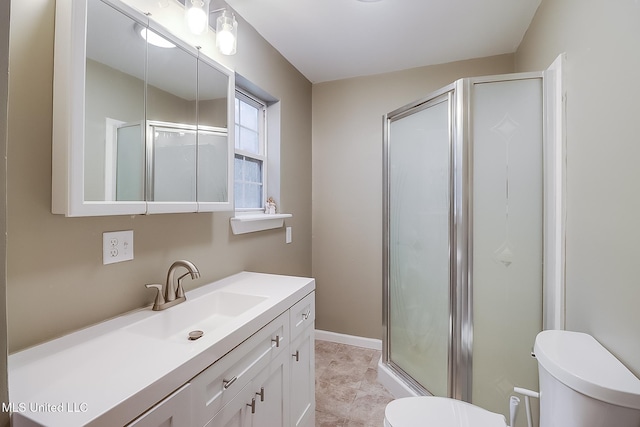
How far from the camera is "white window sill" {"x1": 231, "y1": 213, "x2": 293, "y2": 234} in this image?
174 centimetres

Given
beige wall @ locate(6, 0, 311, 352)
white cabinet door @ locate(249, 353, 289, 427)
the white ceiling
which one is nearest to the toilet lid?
white cabinet door @ locate(249, 353, 289, 427)

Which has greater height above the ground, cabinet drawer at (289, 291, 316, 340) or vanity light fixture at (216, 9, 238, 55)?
vanity light fixture at (216, 9, 238, 55)

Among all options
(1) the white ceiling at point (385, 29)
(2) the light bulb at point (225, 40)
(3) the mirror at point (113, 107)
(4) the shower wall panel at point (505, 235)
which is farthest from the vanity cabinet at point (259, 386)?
(1) the white ceiling at point (385, 29)

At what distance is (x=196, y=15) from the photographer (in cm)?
131

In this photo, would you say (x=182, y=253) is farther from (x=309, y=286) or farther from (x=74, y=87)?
(x=74, y=87)

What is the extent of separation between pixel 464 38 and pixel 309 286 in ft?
6.54

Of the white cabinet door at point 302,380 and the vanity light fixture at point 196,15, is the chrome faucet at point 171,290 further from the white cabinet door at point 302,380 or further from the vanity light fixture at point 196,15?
the vanity light fixture at point 196,15

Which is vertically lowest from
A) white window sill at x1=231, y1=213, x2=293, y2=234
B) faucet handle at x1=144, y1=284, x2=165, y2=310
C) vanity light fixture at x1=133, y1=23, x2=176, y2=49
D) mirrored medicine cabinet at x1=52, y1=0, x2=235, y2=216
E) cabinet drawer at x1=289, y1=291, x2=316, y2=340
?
cabinet drawer at x1=289, y1=291, x2=316, y2=340

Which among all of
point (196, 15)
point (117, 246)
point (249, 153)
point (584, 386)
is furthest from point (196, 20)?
point (584, 386)

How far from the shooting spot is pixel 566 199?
1368mm

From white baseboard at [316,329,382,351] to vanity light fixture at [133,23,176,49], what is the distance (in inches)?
98.6

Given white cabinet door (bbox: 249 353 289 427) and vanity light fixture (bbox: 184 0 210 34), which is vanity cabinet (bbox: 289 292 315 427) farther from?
vanity light fixture (bbox: 184 0 210 34)

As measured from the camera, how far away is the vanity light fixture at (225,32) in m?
1.44

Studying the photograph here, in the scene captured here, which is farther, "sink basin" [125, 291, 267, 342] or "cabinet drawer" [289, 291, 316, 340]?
"cabinet drawer" [289, 291, 316, 340]
